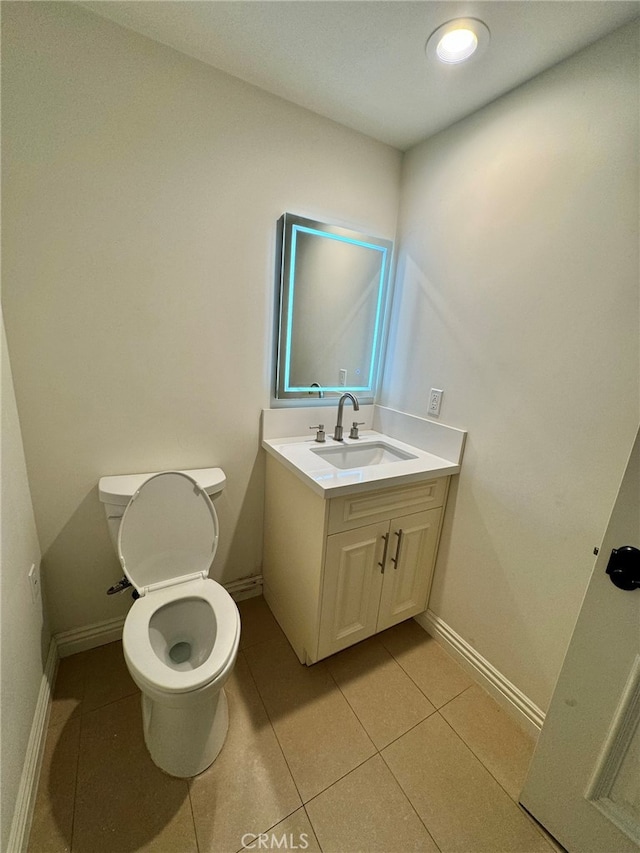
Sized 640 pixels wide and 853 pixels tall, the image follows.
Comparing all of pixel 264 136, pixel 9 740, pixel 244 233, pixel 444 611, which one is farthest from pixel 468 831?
pixel 264 136

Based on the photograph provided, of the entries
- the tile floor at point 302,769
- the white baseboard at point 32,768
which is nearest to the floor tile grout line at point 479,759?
the tile floor at point 302,769

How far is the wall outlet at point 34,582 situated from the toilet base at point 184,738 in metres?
0.58

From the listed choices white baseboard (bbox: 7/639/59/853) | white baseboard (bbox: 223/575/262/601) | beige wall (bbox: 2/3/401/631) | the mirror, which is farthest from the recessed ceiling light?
white baseboard (bbox: 7/639/59/853)

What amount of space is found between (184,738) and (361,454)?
1.26 meters

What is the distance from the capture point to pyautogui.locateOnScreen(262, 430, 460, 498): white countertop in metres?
1.20

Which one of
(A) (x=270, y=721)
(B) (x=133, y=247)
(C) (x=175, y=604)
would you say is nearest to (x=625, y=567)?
(A) (x=270, y=721)

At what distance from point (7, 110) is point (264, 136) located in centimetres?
83

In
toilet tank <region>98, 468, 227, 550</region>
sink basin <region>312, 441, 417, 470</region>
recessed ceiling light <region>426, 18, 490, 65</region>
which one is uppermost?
recessed ceiling light <region>426, 18, 490, 65</region>

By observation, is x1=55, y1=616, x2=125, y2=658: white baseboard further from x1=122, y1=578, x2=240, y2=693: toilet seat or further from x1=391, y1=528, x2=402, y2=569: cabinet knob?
x1=391, y1=528, x2=402, y2=569: cabinet knob

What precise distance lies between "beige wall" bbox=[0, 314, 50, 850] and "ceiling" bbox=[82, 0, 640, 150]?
46.0 inches

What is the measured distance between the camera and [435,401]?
5.07ft

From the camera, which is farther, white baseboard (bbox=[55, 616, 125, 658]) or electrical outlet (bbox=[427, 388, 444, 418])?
electrical outlet (bbox=[427, 388, 444, 418])

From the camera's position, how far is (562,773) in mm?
914

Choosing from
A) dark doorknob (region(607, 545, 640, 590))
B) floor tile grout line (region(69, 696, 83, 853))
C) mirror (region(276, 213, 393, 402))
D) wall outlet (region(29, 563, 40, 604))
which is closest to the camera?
dark doorknob (region(607, 545, 640, 590))
